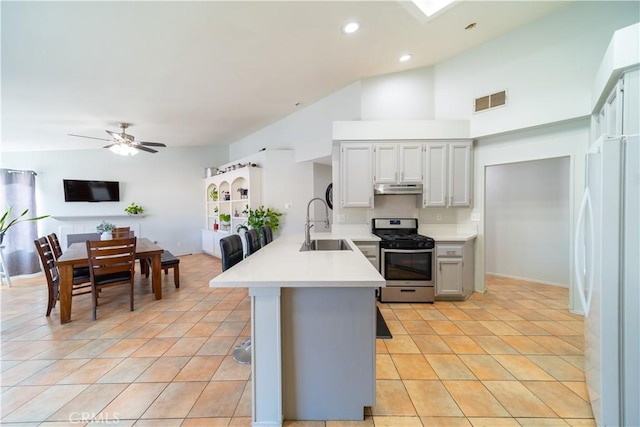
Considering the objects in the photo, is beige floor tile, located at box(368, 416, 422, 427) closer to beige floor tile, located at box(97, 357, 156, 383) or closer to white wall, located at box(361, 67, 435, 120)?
beige floor tile, located at box(97, 357, 156, 383)

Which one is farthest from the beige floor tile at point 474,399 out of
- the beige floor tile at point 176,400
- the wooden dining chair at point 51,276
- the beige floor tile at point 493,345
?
the wooden dining chair at point 51,276

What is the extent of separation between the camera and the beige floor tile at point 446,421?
1441 mm

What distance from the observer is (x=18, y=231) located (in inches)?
192

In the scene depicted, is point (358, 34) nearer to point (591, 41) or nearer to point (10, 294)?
point (591, 41)

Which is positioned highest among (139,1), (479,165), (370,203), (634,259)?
(139,1)

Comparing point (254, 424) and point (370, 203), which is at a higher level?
point (370, 203)

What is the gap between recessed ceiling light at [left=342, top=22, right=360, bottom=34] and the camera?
8.24ft

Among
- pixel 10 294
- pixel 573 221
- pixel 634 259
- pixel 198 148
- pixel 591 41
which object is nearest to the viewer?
pixel 634 259

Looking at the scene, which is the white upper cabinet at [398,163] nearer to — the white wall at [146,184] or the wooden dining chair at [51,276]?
the wooden dining chair at [51,276]

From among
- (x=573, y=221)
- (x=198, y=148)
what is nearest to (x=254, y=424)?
(x=573, y=221)

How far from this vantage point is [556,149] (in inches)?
118

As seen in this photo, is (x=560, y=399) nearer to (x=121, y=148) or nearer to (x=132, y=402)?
(x=132, y=402)

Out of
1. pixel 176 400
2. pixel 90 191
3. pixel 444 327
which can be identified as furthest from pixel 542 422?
pixel 90 191

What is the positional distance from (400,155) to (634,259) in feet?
8.44
